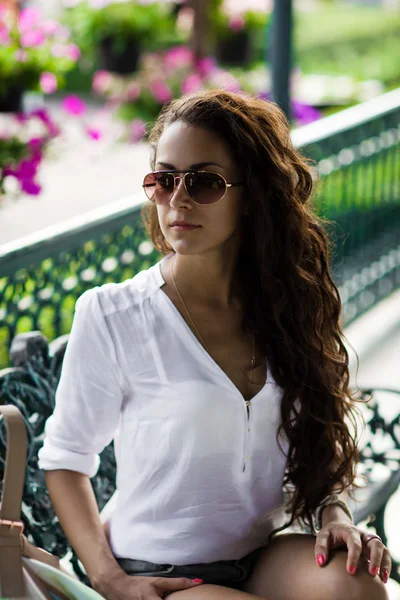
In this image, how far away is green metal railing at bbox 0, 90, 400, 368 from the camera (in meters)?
2.97

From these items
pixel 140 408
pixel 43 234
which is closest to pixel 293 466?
pixel 140 408

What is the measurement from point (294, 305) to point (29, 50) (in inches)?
162

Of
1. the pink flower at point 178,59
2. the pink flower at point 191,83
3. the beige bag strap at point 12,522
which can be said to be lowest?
the pink flower at point 191,83

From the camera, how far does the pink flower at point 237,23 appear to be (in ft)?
43.0

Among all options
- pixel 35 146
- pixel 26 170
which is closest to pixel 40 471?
pixel 26 170

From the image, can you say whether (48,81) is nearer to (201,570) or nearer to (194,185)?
(194,185)

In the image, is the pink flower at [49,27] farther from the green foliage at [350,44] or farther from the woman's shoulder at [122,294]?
the green foliage at [350,44]

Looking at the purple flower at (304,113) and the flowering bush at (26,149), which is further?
the purple flower at (304,113)

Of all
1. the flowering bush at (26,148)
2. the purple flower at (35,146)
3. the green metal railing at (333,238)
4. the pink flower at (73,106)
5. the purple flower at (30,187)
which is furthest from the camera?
the pink flower at (73,106)

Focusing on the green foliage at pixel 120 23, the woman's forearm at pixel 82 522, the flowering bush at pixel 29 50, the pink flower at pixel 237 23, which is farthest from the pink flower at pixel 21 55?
the pink flower at pixel 237 23

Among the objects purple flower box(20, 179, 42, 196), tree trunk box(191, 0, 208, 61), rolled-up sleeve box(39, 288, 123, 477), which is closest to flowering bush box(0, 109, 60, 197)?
purple flower box(20, 179, 42, 196)

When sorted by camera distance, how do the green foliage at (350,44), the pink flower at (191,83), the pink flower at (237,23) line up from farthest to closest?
the green foliage at (350,44)
the pink flower at (237,23)
the pink flower at (191,83)

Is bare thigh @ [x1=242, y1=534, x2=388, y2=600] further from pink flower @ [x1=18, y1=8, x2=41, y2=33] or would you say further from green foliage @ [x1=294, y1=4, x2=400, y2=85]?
green foliage @ [x1=294, y1=4, x2=400, y2=85]

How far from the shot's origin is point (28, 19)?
5707mm
